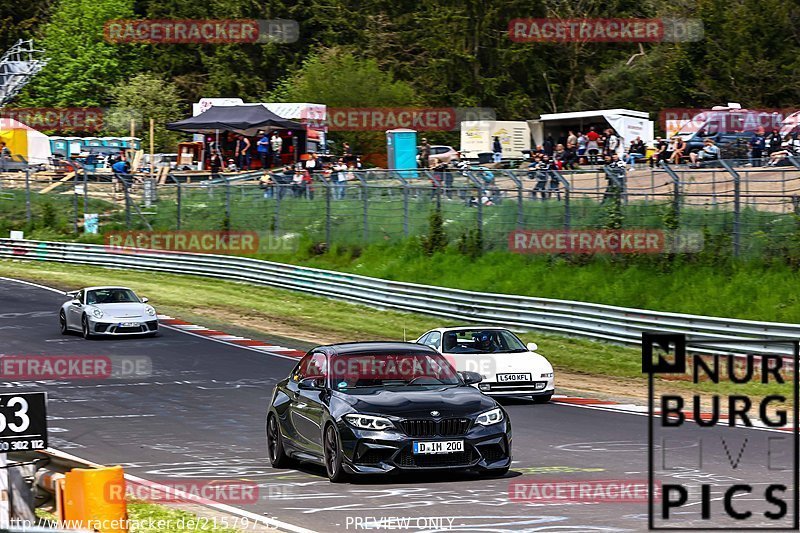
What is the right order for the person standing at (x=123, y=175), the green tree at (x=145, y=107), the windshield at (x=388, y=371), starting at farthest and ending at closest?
the green tree at (x=145, y=107), the person standing at (x=123, y=175), the windshield at (x=388, y=371)

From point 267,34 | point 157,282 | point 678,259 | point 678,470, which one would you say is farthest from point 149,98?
point 678,470

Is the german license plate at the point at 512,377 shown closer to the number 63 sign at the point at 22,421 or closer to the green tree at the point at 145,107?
the number 63 sign at the point at 22,421

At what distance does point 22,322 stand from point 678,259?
15.8 m

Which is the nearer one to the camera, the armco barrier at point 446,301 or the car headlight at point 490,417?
the car headlight at point 490,417

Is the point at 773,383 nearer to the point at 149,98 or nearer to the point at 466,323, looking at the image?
the point at 466,323

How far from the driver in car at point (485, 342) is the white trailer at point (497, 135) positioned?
1318 inches

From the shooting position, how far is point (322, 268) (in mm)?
38906

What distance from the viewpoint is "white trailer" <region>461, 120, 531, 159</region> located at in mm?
54375

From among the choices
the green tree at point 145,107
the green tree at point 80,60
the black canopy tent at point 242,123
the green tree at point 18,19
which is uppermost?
the green tree at point 18,19

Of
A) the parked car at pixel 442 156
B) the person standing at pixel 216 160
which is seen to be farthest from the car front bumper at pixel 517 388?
the person standing at pixel 216 160

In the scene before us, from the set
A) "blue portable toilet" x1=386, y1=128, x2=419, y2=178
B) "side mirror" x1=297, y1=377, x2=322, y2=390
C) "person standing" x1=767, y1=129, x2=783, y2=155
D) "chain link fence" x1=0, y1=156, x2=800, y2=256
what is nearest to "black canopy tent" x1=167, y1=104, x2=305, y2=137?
"chain link fence" x1=0, y1=156, x2=800, y2=256

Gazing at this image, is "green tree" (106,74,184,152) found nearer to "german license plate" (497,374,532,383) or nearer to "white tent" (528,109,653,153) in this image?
"white tent" (528,109,653,153)

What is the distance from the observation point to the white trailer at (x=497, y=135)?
54375 mm

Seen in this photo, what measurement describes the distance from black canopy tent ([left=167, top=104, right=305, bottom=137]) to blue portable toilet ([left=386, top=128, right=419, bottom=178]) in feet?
17.1
